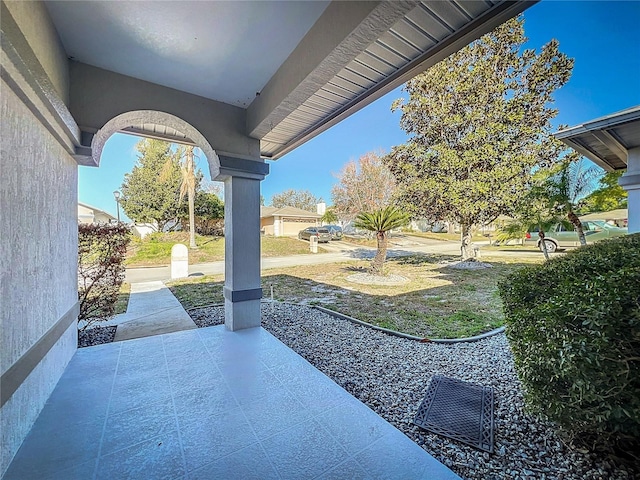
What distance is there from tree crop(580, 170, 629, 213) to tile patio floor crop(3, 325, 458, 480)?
740cm

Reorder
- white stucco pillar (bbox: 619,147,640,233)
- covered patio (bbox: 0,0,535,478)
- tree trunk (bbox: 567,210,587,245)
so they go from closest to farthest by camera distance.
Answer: covered patio (bbox: 0,0,535,478)
white stucco pillar (bbox: 619,147,640,233)
tree trunk (bbox: 567,210,587,245)

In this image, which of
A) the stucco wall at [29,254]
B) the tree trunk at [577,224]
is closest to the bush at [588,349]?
the stucco wall at [29,254]

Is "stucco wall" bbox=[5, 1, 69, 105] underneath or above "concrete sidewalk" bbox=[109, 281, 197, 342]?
above

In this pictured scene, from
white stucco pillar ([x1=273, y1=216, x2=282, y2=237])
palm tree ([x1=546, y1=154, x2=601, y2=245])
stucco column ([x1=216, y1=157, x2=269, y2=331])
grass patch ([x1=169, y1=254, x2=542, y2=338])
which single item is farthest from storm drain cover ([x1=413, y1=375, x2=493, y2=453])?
white stucco pillar ([x1=273, y1=216, x2=282, y2=237])

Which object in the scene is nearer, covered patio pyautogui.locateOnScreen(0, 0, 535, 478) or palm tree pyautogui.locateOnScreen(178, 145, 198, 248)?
covered patio pyautogui.locateOnScreen(0, 0, 535, 478)

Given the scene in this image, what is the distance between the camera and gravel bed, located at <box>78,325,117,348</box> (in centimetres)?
369

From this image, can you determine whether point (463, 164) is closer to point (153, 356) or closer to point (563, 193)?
point (563, 193)

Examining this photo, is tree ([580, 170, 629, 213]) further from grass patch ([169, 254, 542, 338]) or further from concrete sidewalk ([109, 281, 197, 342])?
concrete sidewalk ([109, 281, 197, 342])

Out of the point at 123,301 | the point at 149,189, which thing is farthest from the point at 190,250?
the point at 123,301

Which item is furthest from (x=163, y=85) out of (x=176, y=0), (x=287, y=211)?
(x=287, y=211)

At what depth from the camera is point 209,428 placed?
198cm

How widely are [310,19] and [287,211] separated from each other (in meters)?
20.8

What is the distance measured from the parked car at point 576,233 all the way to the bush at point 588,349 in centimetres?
335

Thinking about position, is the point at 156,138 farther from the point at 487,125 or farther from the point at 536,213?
the point at 487,125
